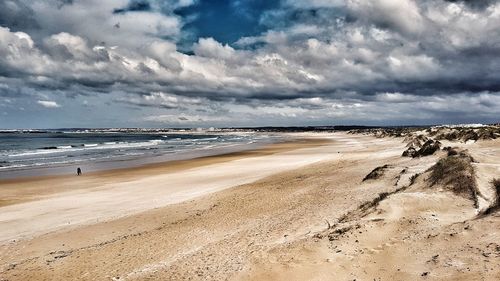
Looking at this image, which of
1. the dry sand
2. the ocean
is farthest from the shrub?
the ocean

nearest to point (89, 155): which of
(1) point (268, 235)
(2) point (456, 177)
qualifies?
(1) point (268, 235)

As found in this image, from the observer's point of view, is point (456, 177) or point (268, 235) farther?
point (456, 177)

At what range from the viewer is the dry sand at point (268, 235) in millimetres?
7590

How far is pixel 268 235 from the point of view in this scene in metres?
10.9

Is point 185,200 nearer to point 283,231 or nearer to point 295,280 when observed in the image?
point 283,231

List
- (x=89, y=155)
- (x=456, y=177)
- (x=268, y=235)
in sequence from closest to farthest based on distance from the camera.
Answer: (x=268, y=235) → (x=456, y=177) → (x=89, y=155)

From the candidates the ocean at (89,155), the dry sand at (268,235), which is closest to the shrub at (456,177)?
the dry sand at (268,235)

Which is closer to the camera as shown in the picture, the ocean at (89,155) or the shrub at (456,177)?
the shrub at (456,177)

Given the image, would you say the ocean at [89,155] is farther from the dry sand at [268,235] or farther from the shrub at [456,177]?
the shrub at [456,177]

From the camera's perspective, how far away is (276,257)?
28.8ft

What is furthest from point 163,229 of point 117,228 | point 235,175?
point 235,175

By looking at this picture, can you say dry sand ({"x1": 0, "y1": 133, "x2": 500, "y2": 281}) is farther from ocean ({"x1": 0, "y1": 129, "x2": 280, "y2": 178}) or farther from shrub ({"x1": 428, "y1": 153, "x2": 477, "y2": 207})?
ocean ({"x1": 0, "y1": 129, "x2": 280, "y2": 178})

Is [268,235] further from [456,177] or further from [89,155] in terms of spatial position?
[89,155]

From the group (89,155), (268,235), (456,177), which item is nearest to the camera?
(268,235)
